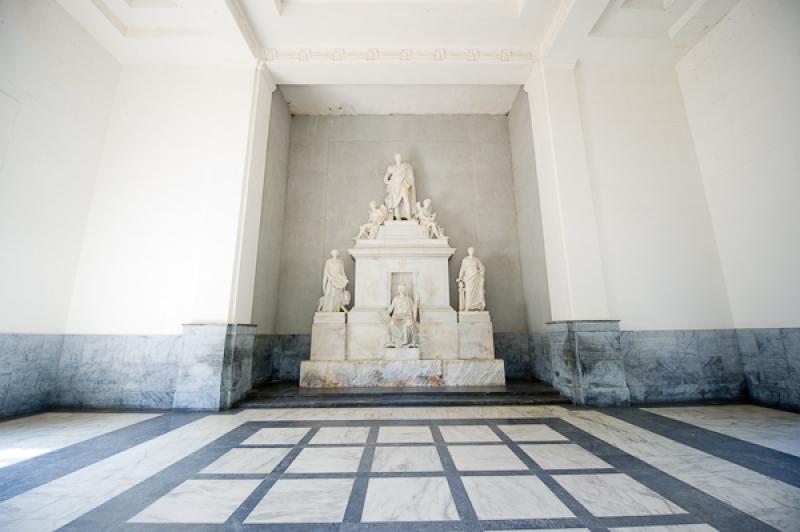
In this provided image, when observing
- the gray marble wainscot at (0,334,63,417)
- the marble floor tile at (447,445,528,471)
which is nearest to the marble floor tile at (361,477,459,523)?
the marble floor tile at (447,445,528,471)

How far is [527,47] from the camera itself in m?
5.23

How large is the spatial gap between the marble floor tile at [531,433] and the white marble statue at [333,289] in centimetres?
336

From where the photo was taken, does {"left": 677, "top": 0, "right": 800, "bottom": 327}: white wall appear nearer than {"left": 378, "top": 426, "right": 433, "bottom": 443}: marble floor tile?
No

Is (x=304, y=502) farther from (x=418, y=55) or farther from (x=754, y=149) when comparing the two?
(x=754, y=149)

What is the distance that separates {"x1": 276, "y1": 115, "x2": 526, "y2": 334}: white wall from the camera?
21.0ft

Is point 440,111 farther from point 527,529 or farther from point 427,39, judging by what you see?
point 527,529

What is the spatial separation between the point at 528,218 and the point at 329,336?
4.23 m

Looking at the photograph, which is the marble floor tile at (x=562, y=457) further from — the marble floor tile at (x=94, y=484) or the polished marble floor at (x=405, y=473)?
the marble floor tile at (x=94, y=484)

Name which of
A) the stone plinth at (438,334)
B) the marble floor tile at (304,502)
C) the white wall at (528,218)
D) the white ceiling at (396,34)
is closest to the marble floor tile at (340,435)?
the marble floor tile at (304,502)

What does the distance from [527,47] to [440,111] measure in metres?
2.25

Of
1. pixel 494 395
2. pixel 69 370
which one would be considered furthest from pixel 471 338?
pixel 69 370

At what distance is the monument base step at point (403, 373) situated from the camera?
4898 millimetres

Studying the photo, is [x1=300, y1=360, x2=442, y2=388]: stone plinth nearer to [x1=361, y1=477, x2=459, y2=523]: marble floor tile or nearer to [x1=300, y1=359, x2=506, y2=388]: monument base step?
[x1=300, y1=359, x2=506, y2=388]: monument base step

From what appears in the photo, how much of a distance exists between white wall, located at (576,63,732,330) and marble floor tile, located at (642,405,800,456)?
1115 millimetres
